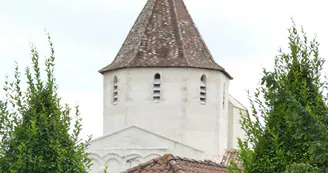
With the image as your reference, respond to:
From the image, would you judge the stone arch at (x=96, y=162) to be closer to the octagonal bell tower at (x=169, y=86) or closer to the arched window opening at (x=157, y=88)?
the octagonal bell tower at (x=169, y=86)

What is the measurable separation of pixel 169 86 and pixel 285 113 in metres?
30.4

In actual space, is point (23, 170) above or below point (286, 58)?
below

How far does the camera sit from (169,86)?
48625mm

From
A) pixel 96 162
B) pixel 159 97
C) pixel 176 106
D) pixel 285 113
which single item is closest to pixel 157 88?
pixel 159 97

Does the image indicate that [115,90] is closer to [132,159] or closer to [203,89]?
[132,159]

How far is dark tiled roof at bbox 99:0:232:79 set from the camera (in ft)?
159

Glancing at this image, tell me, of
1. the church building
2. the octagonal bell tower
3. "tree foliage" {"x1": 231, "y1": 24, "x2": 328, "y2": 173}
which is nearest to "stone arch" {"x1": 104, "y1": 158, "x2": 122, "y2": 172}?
the church building

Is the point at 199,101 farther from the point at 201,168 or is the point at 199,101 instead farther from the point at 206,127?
the point at 201,168

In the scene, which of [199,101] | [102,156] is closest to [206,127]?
[199,101]

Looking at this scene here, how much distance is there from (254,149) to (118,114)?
31.3 m

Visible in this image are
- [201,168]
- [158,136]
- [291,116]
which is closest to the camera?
[291,116]

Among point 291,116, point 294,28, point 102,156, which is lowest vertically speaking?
point 102,156

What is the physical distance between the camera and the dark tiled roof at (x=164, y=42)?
159 feet

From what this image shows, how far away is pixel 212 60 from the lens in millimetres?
49125
